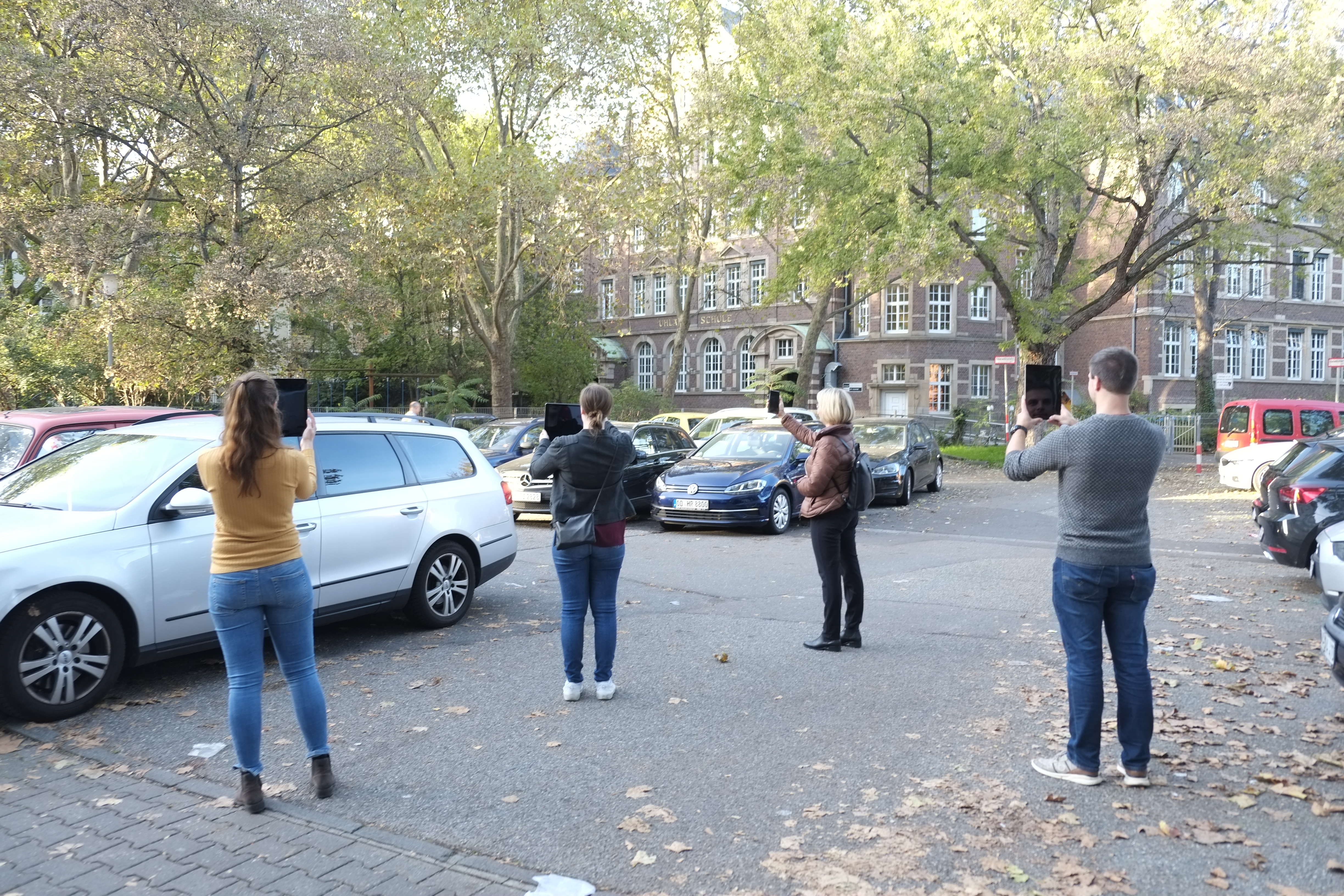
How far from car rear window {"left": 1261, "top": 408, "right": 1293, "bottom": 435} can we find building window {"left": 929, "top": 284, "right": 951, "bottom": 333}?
2461 centimetres

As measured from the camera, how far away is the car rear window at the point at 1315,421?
21547mm

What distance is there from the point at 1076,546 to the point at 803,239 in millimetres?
21454

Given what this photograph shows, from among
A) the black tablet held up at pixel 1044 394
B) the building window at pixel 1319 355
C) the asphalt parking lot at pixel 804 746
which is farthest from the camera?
the building window at pixel 1319 355

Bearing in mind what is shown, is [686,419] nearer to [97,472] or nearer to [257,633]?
[97,472]

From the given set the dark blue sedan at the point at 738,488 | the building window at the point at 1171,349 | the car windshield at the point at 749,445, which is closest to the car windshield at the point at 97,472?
the dark blue sedan at the point at 738,488

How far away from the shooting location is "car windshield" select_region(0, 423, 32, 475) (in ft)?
28.9

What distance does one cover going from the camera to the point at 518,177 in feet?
83.5

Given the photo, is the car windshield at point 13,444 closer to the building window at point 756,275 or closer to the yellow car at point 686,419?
the yellow car at point 686,419

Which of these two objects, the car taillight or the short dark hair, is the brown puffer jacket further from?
the car taillight

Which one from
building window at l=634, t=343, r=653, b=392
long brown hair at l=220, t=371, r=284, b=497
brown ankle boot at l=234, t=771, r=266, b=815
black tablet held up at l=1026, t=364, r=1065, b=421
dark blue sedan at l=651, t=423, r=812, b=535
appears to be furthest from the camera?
building window at l=634, t=343, r=653, b=392

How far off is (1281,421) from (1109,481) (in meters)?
20.9

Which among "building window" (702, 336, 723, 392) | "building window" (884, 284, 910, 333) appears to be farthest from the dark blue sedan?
"building window" (702, 336, 723, 392)

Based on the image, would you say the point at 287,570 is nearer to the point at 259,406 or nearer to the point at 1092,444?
the point at 259,406

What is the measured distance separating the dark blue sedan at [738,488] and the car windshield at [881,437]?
3819mm
